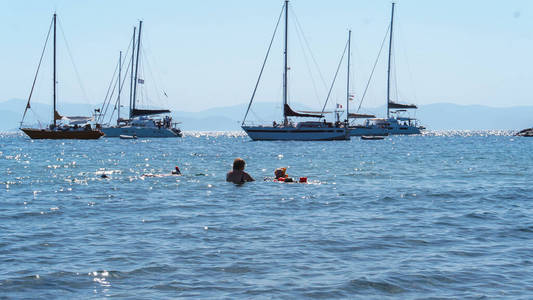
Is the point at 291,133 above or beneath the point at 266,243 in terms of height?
above

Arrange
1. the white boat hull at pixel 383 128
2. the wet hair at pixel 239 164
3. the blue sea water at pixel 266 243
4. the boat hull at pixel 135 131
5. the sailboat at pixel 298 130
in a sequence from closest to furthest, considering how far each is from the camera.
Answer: the blue sea water at pixel 266 243 < the wet hair at pixel 239 164 < the sailboat at pixel 298 130 < the boat hull at pixel 135 131 < the white boat hull at pixel 383 128

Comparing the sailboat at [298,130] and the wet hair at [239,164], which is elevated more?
the sailboat at [298,130]

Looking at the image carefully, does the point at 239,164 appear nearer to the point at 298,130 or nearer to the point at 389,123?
the point at 298,130

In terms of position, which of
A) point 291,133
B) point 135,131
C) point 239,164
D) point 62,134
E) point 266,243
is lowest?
point 266,243

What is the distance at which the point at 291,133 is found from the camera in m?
83.2

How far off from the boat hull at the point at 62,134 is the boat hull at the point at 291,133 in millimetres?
26079

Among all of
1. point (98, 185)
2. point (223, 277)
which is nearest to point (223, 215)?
point (223, 277)

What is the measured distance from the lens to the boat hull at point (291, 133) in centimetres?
8256

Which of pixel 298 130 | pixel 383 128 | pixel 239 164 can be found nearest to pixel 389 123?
pixel 383 128

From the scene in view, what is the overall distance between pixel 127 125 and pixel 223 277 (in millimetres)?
103851

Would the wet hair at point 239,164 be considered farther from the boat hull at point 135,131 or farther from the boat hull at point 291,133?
the boat hull at point 135,131

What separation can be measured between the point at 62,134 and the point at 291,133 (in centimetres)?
3581

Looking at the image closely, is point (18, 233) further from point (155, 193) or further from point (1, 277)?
point (155, 193)

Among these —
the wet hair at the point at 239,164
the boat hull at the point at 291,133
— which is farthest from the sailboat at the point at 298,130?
the wet hair at the point at 239,164
